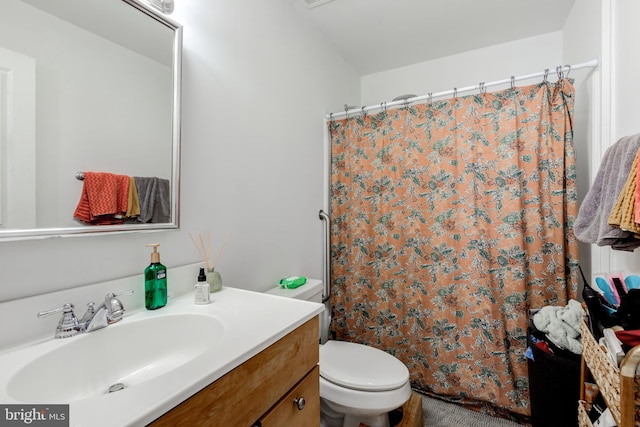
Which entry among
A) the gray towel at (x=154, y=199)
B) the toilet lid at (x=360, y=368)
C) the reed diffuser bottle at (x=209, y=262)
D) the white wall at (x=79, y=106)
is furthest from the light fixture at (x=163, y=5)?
the toilet lid at (x=360, y=368)

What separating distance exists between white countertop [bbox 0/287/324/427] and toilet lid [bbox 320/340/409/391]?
55cm

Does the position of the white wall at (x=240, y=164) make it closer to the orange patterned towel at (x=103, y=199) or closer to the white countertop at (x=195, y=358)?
the orange patterned towel at (x=103, y=199)

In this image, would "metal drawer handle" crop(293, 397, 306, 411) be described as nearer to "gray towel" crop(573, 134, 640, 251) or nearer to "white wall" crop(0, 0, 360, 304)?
"white wall" crop(0, 0, 360, 304)

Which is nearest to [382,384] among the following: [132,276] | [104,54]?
[132,276]

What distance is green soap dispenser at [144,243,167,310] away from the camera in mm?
889

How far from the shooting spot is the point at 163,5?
3.23 feet

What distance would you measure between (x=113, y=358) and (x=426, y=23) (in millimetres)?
2368

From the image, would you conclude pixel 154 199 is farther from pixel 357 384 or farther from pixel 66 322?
pixel 357 384

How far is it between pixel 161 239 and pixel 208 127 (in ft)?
1.66

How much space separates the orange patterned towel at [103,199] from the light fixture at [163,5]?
61cm

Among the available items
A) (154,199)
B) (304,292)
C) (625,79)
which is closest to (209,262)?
(154,199)

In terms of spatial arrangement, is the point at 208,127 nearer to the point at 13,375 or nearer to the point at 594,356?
the point at 13,375

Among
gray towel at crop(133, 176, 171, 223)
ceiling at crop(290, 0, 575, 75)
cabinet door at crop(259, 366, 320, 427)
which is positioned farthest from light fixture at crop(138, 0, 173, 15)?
cabinet door at crop(259, 366, 320, 427)

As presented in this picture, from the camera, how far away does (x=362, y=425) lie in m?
1.28
